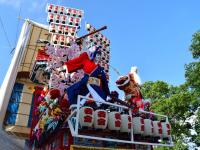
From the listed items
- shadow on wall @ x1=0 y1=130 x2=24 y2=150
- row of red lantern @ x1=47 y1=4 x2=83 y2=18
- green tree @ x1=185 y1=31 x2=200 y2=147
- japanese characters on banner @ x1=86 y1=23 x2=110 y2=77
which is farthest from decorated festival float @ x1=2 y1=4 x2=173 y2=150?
green tree @ x1=185 y1=31 x2=200 y2=147

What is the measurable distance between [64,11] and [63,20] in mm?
819

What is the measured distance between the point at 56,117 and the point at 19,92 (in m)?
13.3

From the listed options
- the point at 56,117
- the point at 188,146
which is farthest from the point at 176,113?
the point at 56,117

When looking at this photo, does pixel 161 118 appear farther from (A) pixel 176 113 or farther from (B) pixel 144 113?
(A) pixel 176 113

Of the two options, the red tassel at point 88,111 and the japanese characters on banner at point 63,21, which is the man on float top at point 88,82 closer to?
the red tassel at point 88,111

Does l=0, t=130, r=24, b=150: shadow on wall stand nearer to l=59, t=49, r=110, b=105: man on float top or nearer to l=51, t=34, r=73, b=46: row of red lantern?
l=59, t=49, r=110, b=105: man on float top

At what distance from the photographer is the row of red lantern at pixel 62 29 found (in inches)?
586

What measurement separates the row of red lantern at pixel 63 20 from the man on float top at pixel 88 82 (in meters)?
6.90

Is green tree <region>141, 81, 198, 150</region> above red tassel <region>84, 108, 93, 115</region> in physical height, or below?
above

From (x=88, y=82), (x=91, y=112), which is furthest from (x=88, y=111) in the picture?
(x=88, y=82)

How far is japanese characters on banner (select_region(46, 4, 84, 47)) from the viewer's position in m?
14.7

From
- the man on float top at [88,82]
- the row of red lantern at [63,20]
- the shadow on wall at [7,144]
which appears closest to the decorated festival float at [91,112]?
the man on float top at [88,82]

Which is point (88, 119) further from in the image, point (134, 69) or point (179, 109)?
point (179, 109)

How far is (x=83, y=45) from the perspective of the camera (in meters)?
10.7
